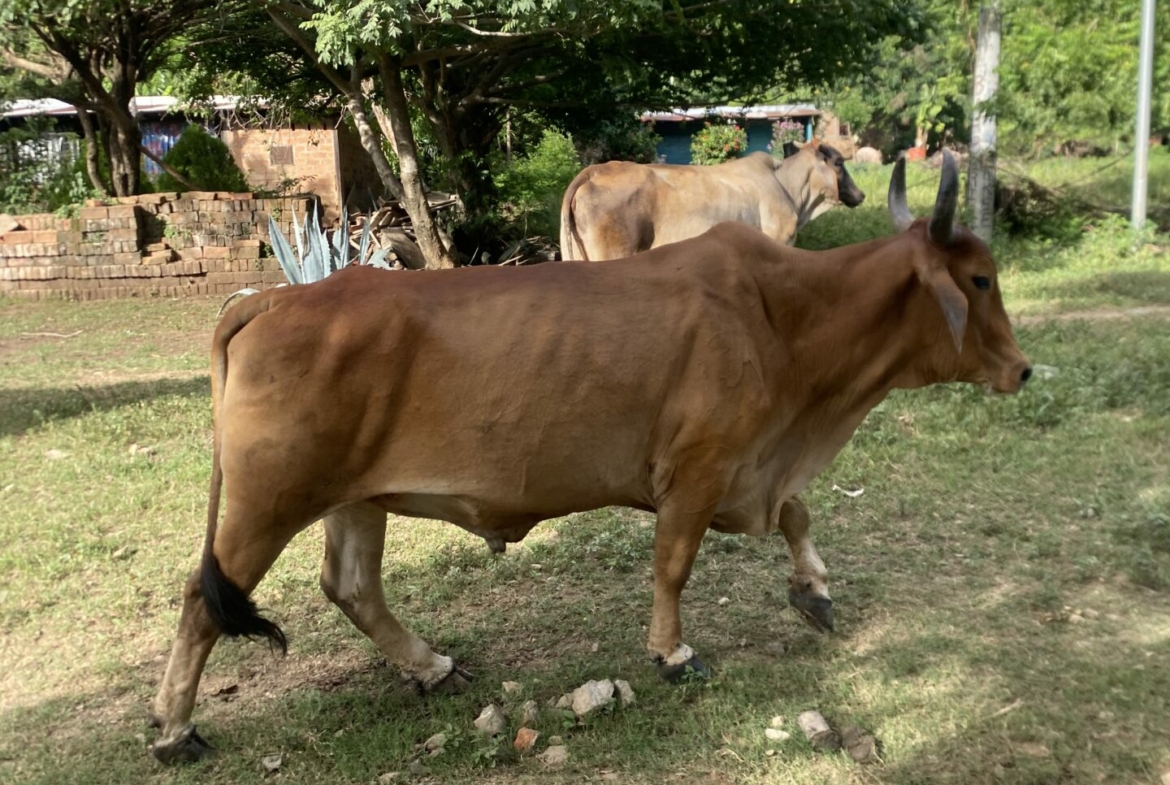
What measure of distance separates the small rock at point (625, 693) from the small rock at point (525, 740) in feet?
1.14

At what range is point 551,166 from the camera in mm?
21391

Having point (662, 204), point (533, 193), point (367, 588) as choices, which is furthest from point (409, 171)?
point (367, 588)

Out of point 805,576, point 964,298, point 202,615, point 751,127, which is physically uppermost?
point 751,127

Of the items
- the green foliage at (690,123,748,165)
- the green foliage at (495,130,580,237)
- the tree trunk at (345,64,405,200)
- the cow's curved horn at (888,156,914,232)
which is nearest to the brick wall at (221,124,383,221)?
the green foliage at (495,130,580,237)

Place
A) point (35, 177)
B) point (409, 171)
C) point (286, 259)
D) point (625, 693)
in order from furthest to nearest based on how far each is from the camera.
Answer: point (35, 177), point (409, 171), point (286, 259), point (625, 693)

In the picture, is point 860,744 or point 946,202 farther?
point 946,202

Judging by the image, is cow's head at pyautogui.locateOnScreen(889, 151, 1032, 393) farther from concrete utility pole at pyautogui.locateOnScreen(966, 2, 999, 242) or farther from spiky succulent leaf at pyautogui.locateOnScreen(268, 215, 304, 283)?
concrete utility pole at pyautogui.locateOnScreen(966, 2, 999, 242)

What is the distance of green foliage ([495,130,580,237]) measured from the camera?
15.8 m

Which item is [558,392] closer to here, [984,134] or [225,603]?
[225,603]

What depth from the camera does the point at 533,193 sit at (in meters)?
16.8

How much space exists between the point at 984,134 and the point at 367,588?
1355 centimetres

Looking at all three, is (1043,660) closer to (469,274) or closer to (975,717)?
(975,717)

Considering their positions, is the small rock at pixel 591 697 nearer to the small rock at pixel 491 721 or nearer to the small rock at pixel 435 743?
the small rock at pixel 491 721

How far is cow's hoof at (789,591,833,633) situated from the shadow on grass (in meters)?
5.43
